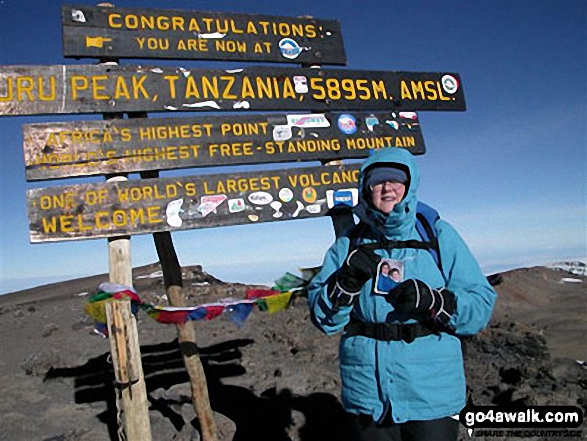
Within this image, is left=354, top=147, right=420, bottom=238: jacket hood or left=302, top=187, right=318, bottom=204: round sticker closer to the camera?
left=354, top=147, right=420, bottom=238: jacket hood

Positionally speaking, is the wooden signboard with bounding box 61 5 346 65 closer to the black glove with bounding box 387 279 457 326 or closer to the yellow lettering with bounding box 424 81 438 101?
the yellow lettering with bounding box 424 81 438 101

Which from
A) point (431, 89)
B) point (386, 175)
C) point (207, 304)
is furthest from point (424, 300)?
point (431, 89)

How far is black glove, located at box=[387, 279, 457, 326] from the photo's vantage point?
2.91 metres

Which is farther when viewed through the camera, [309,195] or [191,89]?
[309,195]

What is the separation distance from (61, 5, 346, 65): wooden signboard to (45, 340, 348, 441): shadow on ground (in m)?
3.44

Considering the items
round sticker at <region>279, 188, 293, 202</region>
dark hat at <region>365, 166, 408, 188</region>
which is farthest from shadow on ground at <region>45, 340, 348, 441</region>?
Result: dark hat at <region>365, 166, 408, 188</region>

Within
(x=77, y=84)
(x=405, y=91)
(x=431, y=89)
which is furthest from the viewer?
(x=431, y=89)

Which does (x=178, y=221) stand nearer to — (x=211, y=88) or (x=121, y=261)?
(x=121, y=261)

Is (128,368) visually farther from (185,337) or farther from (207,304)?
(185,337)

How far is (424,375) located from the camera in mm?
3012

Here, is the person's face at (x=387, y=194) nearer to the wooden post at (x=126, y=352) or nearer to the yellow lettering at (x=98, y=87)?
the wooden post at (x=126, y=352)

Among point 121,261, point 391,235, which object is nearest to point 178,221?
point 121,261

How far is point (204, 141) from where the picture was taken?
18.5ft

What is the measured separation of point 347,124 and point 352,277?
11.8 ft
